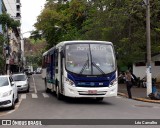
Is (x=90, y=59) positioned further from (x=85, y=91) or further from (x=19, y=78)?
(x=19, y=78)

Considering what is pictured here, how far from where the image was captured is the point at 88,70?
20.0 metres

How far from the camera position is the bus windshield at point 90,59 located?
20.1m

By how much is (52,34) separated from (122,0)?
26.1 m

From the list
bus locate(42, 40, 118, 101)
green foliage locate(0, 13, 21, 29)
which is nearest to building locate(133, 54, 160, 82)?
green foliage locate(0, 13, 21, 29)

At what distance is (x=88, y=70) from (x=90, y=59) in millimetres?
599

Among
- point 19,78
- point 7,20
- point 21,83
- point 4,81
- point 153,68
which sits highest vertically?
point 7,20

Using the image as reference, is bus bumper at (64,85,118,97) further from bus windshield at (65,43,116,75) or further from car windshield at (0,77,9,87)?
car windshield at (0,77,9,87)

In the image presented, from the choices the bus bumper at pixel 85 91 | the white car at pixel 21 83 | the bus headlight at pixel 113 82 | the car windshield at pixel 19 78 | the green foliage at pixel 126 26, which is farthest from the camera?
the green foliage at pixel 126 26

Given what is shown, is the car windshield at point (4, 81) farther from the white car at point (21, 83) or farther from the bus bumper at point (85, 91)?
the white car at point (21, 83)

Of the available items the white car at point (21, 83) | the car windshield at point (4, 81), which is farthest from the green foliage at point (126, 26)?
the car windshield at point (4, 81)

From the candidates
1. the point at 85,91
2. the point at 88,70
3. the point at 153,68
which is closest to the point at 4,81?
the point at 85,91

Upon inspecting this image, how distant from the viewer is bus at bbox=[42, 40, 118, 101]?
1991 cm

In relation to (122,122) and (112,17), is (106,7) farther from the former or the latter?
(122,122)

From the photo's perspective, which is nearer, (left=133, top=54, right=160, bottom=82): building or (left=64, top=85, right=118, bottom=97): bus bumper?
(left=64, top=85, right=118, bottom=97): bus bumper
